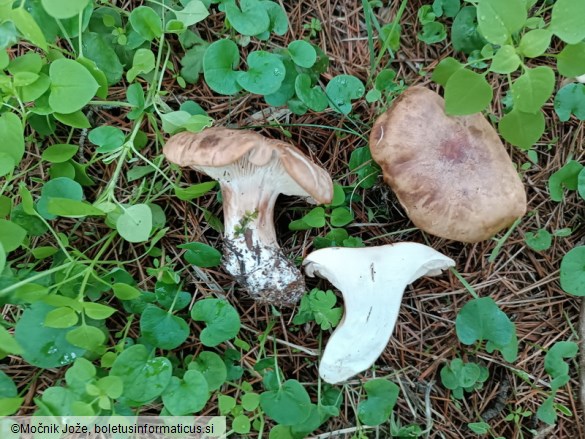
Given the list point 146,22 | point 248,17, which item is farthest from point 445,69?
point 146,22

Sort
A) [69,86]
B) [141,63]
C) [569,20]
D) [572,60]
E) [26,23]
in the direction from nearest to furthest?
[26,23] < [569,20] < [69,86] < [572,60] < [141,63]

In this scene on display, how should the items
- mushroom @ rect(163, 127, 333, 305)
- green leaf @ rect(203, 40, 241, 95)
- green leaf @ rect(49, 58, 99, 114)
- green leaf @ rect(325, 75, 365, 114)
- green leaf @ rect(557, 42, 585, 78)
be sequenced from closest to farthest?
mushroom @ rect(163, 127, 333, 305) < green leaf @ rect(49, 58, 99, 114) < green leaf @ rect(557, 42, 585, 78) < green leaf @ rect(203, 40, 241, 95) < green leaf @ rect(325, 75, 365, 114)

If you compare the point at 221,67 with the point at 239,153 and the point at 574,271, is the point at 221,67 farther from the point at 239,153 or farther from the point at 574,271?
the point at 574,271

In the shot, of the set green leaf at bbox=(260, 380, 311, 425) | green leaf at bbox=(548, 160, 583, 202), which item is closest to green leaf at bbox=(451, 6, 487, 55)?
green leaf at bbox=(548, 160, 583, 202)

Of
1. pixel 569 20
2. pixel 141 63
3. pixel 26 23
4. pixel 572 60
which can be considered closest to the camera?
pixel 26 23

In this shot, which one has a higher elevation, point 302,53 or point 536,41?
point 536,41

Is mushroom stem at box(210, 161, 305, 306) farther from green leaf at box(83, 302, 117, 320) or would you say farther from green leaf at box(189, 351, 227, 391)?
green leaf at box(83, 302, 117, 320)

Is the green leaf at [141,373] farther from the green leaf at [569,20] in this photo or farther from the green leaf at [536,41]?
the green leaf at [569,20]
